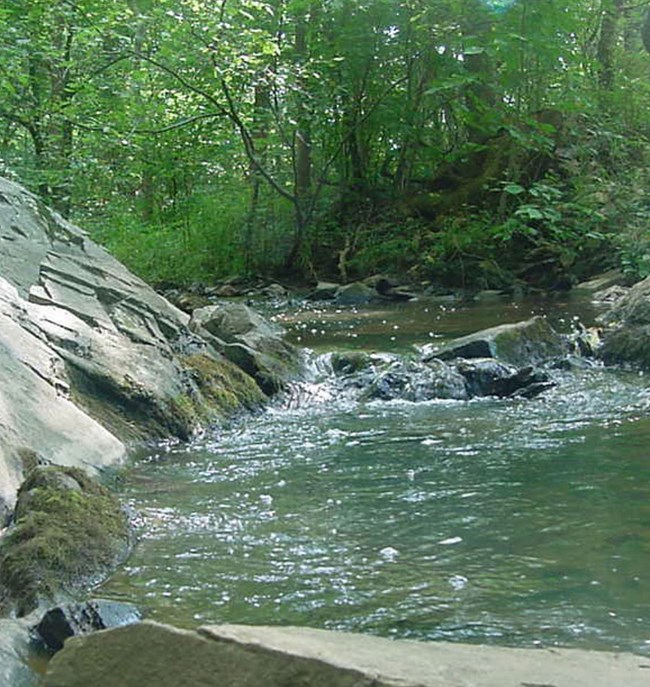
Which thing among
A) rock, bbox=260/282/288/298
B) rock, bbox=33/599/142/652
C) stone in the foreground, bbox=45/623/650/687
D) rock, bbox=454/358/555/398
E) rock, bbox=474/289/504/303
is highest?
stone in the foreground, bbox=45/623/650/687

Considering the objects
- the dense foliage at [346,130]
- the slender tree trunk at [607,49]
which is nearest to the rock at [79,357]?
the dense foliage at [346,130]

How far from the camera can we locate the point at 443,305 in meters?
14.7

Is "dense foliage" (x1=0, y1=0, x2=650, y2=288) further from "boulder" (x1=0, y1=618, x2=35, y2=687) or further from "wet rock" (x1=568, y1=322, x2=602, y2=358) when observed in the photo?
"boulder" (x1=0, y1=618, x2=35, y2=687)

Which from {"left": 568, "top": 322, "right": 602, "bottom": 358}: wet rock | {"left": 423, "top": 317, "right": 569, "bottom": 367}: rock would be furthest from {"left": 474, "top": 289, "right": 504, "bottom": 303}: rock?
→ {"left": 423, "top": 317, "right": 569, "bottom": 367}: rock

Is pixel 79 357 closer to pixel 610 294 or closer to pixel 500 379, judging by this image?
pixel 500 379

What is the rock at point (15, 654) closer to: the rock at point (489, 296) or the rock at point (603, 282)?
the rock at point (489, 296)

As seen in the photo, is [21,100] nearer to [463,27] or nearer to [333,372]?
[463,27]

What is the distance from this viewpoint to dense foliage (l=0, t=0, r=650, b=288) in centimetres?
1520

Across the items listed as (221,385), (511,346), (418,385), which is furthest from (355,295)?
(221,385)

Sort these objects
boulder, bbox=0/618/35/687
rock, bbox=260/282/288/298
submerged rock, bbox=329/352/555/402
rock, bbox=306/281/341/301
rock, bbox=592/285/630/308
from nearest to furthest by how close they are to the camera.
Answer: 1. boulder, bbox=0/618/35/687
2. submerged rock, bbox=329/352/555/402
3. rock, bbox=592/285/630/308
4. rock, bbox=306/281/341/301
5. rock, bbox=260/282/288/298

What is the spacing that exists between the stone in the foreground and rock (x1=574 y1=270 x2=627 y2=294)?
42.9ft

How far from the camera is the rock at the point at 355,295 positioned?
15641mm

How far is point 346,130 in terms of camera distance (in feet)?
61.8

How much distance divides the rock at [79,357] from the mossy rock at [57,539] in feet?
0.83
